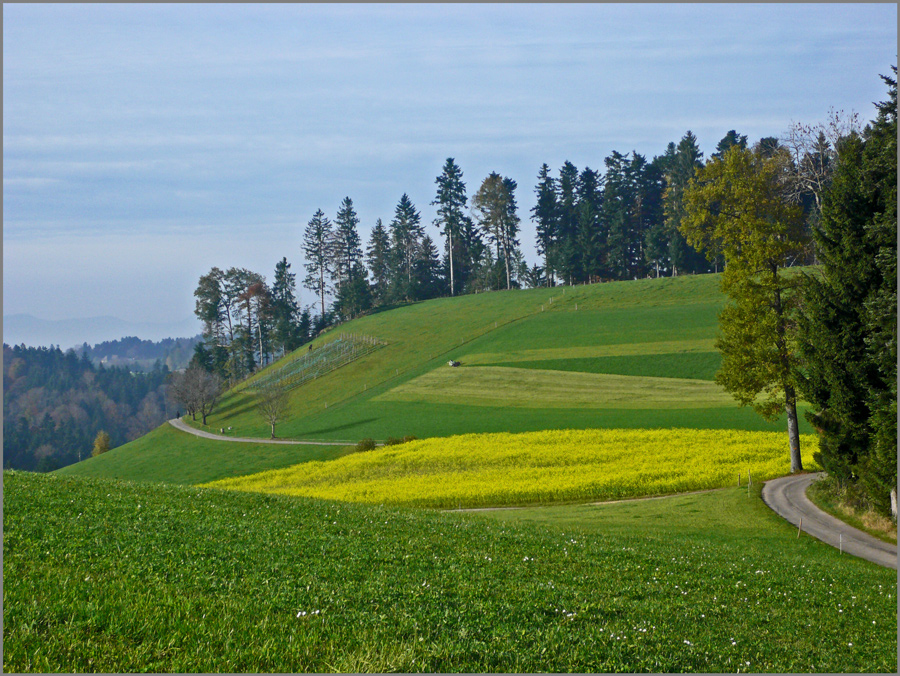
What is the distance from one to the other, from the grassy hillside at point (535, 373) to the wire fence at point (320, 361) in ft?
7.85

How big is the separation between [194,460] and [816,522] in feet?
174

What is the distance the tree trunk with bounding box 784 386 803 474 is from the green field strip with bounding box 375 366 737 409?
22293 mm

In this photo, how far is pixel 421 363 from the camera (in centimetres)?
8575

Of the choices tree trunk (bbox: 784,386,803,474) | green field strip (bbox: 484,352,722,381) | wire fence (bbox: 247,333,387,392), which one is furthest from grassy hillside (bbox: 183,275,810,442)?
tree trunk (bbox: 784,386,803,474)

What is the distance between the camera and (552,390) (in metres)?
66.8

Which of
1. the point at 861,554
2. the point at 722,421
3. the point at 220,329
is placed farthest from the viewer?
the point at 220,329

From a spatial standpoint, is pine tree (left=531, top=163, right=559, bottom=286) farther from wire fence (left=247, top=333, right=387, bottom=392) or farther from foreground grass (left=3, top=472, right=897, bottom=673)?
foreground grass (left=3, top=472, right=897, bottom=673)

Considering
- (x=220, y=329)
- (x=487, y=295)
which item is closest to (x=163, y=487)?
(x=487, y=295)

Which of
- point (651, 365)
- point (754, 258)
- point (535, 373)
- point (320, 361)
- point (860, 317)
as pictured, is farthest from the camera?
point (320, 361)

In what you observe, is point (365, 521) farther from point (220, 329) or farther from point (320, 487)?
point (220, 329)

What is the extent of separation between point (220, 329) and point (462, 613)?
12804cm

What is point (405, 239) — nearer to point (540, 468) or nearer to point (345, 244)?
point (345, 244)

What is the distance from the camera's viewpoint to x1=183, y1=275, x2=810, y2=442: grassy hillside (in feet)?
192

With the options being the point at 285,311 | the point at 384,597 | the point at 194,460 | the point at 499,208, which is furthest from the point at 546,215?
the point at 384,597
